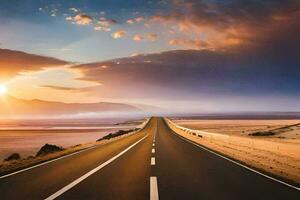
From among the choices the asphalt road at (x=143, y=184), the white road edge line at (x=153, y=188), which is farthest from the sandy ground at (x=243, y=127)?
the white road edge line at (x=153, y=188)

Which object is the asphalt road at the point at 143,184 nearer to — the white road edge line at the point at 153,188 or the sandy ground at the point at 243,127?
the white road edge line at the point at 153,188

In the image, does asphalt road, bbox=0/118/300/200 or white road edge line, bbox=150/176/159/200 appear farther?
asphalt road, bbox=0/118/300/200

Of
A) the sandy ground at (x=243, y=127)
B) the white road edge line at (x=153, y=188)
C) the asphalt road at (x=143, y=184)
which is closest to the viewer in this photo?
the white road edge line at (x=153, y=188)

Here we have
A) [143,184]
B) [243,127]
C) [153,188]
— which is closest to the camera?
[153,188]

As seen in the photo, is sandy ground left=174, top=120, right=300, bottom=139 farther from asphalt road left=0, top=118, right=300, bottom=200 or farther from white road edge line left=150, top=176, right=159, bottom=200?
white road edge line left=150, top=176, right=159, bottom=200

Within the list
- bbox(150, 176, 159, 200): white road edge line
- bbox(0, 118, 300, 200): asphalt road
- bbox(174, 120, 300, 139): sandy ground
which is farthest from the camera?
bbox(174, 120, 300, 139): sandy ground

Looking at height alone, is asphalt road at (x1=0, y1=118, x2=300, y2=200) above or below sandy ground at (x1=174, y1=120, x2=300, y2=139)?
above

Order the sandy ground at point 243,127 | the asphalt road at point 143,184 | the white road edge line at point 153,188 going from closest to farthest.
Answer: the white road edge line at point 153,188, the asphalt road at point 143,184, the sandy ground at point 243,127

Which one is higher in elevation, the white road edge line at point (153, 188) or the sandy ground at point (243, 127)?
the white road edge line at point (153, 188)

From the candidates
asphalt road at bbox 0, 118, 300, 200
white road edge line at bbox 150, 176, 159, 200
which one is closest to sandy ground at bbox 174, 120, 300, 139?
asphalt road at bbox 0, 118, 300, 200

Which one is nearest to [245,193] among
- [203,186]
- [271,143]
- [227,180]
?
[203,186]

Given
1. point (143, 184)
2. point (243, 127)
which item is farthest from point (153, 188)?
point (243, 127)

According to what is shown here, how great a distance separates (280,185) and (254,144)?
7093 mm

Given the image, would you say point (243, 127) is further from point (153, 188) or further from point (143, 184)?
point (153, 188)
